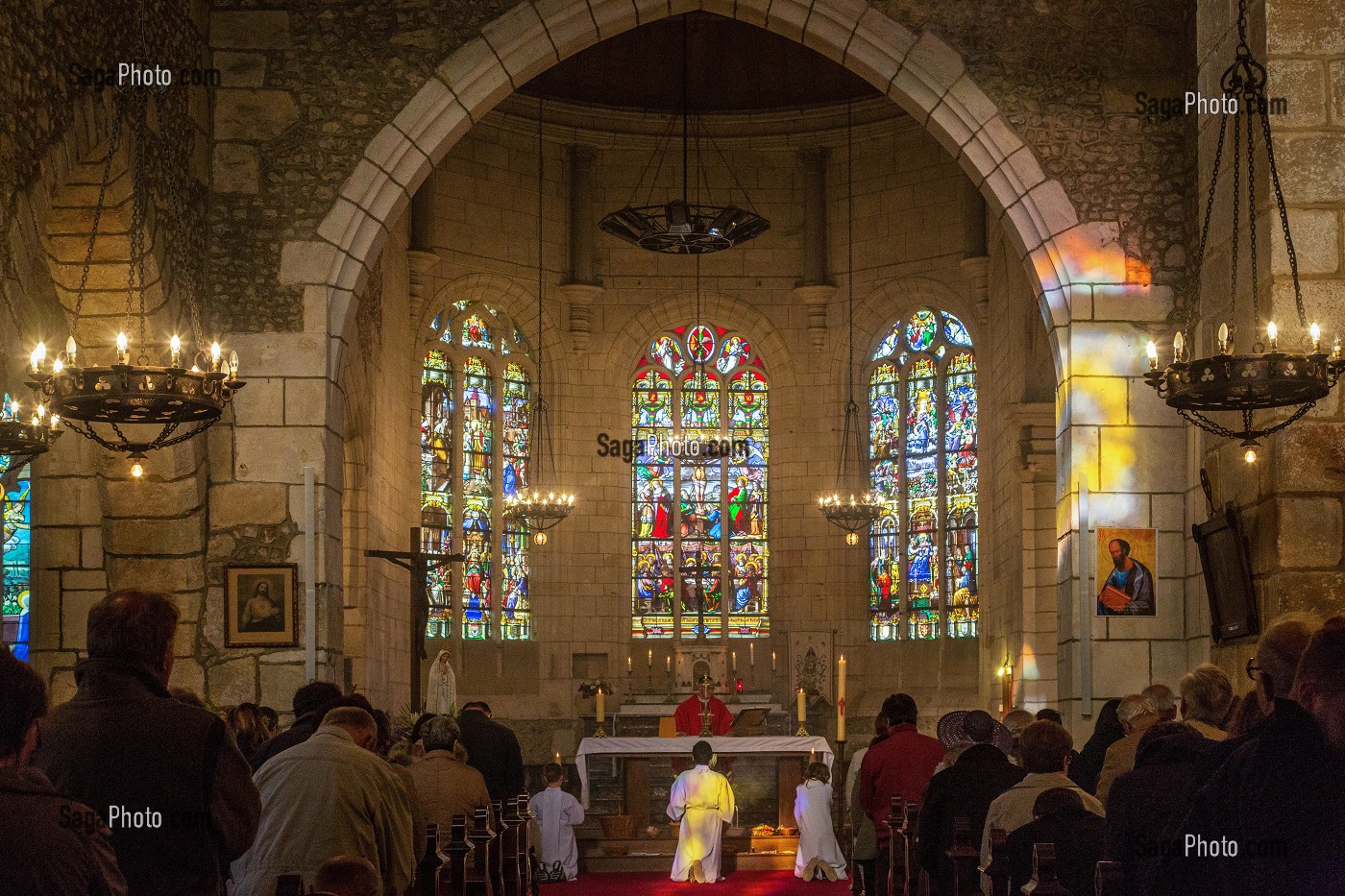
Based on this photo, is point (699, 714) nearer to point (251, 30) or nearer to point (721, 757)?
point (721, 757)

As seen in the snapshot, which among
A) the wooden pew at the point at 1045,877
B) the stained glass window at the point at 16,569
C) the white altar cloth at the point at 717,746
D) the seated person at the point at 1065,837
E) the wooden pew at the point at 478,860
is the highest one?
the stained glass window at the point at 16,569

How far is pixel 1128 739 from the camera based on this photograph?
5.93 m

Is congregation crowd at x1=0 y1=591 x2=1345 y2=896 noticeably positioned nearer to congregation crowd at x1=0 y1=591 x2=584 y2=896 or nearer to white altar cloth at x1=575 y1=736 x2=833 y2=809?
congregation crowd at x1=0 y1=591 x2=584 y2=896

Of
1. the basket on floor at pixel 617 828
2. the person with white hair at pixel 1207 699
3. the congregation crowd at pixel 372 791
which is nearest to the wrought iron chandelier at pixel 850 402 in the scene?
the basket on floor at pixel 617 828

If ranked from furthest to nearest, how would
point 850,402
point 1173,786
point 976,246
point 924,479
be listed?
point 924,479 → point 850,402 → point 976,246 → point 1173,786

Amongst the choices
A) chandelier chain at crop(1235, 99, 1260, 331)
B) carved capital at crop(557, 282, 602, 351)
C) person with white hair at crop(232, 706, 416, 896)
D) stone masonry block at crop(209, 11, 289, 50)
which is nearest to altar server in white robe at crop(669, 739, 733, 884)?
chandelier chain at crop(1235, 99, 1260, 331)

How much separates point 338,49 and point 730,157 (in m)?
8.31

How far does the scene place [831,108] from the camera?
18.2m

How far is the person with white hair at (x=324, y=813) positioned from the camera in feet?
15.3

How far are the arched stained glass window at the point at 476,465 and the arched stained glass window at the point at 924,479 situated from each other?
3.72m

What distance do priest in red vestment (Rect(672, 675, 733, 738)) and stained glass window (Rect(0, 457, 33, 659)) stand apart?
5.26 meters

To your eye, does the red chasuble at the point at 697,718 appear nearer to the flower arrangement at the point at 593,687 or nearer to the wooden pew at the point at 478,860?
the flower arrangement at the point at 593,687

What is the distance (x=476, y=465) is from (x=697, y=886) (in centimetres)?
813

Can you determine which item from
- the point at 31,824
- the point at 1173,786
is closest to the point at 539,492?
the point at 1173,786
